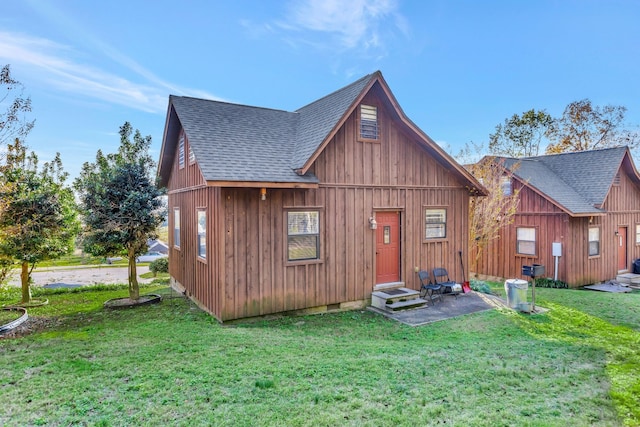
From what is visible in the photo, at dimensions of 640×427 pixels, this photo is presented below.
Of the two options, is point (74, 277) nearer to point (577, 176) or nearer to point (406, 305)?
point (406, 305)

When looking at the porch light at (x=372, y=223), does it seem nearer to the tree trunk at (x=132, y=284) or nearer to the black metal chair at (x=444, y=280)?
the black metal chair at (x=444, y=280)

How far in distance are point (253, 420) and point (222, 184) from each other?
463 centimetres

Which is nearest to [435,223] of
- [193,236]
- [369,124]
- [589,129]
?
[369,124]

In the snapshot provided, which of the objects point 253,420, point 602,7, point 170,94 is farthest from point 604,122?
point 253,420

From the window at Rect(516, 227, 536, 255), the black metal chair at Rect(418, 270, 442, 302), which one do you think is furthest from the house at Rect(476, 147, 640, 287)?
the black metal chair at Rect(418, 270, 442, 302)

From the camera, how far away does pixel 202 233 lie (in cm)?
942

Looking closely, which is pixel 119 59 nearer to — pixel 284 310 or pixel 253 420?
pixel 284 310

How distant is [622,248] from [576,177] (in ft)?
13.4

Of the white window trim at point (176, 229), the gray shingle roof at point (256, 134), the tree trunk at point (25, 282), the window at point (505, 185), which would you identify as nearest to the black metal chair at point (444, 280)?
the gray shingle roof at point (256, 134)

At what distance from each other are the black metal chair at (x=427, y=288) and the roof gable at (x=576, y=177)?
7649 millimetres

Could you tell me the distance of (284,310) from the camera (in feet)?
28.1

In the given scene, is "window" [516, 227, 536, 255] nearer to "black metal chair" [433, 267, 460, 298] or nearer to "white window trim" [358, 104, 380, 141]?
"black metal chair" [433, 267, 460, 298]

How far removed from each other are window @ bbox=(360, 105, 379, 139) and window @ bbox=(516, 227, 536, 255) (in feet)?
33.7

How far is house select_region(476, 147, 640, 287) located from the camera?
1473 cm
